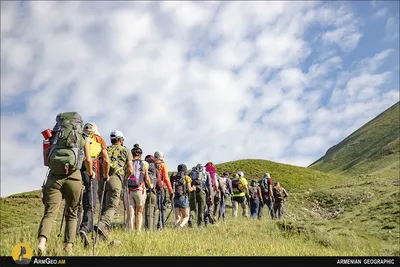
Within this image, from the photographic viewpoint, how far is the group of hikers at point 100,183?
18.8 ft

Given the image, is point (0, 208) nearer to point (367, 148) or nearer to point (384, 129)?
point (367, 148)

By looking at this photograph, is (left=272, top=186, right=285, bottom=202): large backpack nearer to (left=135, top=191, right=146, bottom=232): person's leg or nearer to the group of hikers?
the group of hikers

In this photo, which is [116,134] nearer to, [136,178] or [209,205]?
[136,178]

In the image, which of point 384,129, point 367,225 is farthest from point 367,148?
point 367,225

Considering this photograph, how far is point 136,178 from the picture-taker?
994 cm

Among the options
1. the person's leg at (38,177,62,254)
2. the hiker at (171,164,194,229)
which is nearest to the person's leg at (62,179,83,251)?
the person's leg at (38,177,62,254)

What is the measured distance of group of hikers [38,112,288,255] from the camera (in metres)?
5.74

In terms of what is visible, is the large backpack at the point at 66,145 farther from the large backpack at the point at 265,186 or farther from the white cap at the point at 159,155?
the large backpack at the point at 265,186

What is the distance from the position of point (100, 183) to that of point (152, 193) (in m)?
3.15

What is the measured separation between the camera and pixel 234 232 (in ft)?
41.2

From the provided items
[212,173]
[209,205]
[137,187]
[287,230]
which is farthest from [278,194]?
[137,187]

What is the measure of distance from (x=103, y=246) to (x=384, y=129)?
127241 millimetres

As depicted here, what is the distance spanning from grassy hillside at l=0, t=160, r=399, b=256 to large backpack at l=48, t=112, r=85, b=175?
1225 millimetres

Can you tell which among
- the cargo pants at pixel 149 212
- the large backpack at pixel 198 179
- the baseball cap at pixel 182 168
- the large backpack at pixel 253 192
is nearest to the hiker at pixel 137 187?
the cargo pants at pixel 149 212
